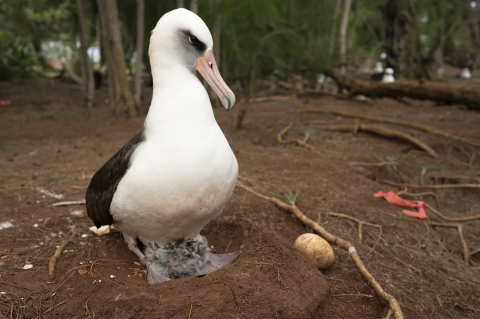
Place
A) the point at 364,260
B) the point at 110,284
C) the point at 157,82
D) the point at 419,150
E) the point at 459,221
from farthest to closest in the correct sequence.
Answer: the point at 419,150, the point at 459,221, the point at 364,260, the point at 157,82, the point at 110,284

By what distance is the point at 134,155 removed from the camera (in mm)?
2684

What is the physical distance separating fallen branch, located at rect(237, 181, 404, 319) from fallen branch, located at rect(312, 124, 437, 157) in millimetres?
3432

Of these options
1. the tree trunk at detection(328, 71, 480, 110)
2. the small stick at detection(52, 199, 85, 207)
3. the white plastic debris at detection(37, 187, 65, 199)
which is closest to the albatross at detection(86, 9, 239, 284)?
the small stick at detection(52, 199, 85, 207)

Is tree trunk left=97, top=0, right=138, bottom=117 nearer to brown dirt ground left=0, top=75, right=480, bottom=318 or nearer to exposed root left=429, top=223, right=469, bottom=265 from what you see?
brown dirt ground left=0, top=75, right=480, bottom=318

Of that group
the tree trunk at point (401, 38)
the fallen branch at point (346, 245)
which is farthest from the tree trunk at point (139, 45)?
the tree trunk at point (401, 38)

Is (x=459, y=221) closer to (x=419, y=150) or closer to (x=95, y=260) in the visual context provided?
(x=419, y=150)

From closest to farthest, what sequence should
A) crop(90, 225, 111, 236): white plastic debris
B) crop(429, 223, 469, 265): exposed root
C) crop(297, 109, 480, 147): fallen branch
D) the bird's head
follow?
the bird's head
crop(90, 225, 111, 236): white plastic debris
crop(429, 223, 469, 265): exposed root
crop(297, 109, 480, 147): fallen branch

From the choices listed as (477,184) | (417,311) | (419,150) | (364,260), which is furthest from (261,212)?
(419,150)

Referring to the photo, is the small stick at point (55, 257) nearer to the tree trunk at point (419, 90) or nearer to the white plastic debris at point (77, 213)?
the white plastic debris at point (77, 213)

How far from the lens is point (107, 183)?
2871 mm

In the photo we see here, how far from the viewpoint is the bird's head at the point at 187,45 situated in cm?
270

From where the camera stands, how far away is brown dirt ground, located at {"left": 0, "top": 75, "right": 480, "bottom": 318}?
2402 mm

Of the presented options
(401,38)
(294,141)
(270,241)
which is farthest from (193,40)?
(401,38)

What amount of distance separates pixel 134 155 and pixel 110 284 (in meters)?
0.76
